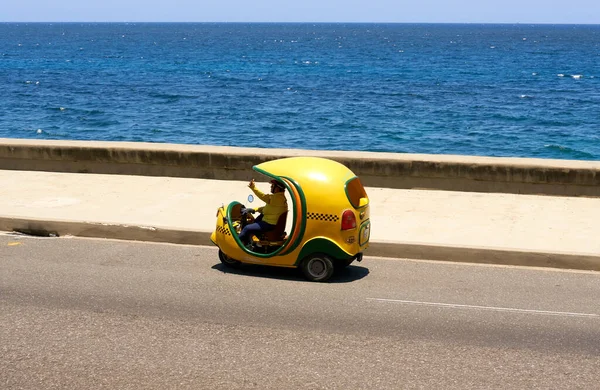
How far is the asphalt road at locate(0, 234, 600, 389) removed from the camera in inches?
271

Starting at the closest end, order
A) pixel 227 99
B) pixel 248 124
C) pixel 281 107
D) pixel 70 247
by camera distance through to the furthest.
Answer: pixel 70 247 < pixel 248 124 < pixel 281 107 < pixel 227 99

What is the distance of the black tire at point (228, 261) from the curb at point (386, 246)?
38.1 inches

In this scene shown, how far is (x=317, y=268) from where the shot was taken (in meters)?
9.68

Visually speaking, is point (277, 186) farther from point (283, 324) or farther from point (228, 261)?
point (283, 324)

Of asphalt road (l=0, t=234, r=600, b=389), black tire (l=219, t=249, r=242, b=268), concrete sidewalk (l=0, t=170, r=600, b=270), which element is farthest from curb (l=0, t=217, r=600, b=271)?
black tire (l=219, t=249, r=242, b=268)

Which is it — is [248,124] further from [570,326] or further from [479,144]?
[570,326]

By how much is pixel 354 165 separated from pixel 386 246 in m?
3.66

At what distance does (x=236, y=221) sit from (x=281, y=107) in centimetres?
4315

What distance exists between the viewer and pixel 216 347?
7480mm

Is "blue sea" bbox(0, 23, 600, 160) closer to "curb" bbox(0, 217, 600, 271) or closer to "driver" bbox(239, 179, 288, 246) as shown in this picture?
"curb" bbox(0, 217, 600, 271)

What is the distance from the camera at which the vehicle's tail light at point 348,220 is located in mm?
9359

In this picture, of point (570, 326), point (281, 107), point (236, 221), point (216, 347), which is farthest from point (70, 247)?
point (281, 107)

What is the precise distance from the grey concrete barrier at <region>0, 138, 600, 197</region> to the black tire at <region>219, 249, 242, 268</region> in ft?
14.4

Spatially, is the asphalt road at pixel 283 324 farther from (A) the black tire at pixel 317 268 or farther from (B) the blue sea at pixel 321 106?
(B) the blue sea at pixel 321 106
